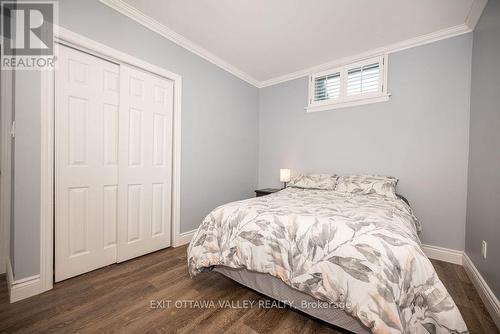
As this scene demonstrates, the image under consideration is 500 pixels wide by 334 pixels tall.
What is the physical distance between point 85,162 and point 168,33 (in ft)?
5.62

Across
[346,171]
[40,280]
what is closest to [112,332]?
[40,280]

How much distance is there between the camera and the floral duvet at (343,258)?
1.00 m

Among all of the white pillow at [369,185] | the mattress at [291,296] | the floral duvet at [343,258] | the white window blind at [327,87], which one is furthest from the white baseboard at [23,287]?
A: the white window blind at [327,87]

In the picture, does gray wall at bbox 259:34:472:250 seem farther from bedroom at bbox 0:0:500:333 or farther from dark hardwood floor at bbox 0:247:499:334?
dark hardwood floor at bbox 0:247:499:334

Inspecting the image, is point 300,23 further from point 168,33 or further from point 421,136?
point 421,136

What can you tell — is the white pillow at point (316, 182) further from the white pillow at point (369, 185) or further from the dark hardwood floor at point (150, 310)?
the dark hardwood floor at point (150, 310)

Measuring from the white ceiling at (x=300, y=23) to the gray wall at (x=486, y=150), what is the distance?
0.44 m

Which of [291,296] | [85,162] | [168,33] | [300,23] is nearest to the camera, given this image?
[291,296]

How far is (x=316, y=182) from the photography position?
2869 millimetres

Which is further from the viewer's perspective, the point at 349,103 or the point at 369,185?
the point at 349,103

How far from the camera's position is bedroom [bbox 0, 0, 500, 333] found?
131 centimetres

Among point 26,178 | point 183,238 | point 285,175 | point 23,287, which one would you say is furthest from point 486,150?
point 23,287

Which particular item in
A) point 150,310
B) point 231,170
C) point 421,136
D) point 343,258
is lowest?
point 150,310

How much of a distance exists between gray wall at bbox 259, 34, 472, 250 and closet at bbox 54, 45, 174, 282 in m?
2.34
